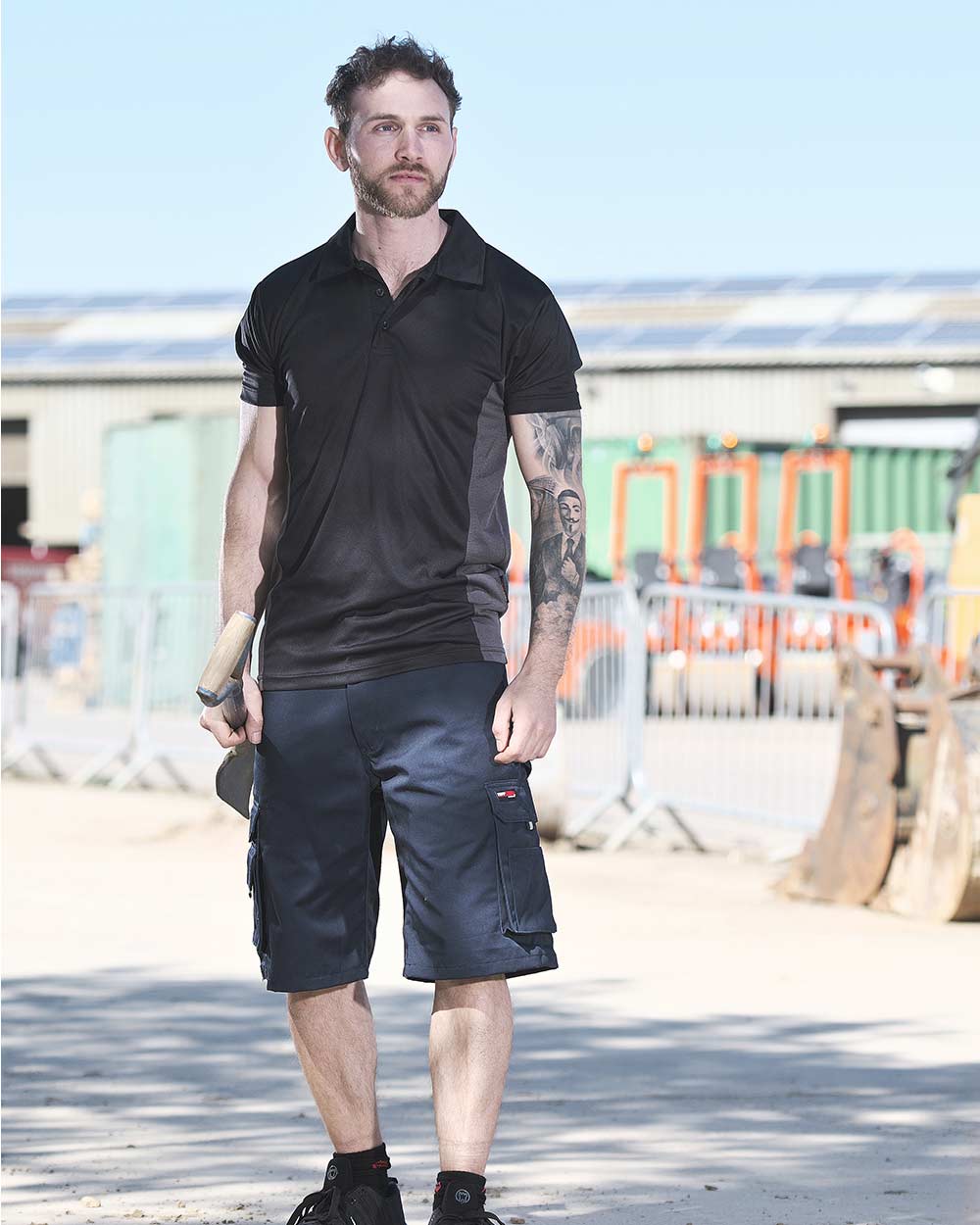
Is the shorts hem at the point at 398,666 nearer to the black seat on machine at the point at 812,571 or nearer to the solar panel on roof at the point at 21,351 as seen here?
the black seat on machine at the point at 812,571

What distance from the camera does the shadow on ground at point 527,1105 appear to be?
453cm

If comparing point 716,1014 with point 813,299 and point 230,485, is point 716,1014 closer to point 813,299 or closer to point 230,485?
point 230,485

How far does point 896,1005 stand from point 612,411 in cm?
3008

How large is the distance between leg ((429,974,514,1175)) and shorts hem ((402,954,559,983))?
0.03 m

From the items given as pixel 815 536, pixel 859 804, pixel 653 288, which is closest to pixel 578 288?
pixel 653 288

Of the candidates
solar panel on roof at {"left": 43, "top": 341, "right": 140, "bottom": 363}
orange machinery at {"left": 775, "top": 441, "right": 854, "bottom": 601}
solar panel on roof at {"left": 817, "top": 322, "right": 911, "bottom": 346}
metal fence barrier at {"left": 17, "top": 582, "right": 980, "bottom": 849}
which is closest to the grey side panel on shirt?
metal fence barrier at {"left": 17, "top": 582, "right": 980, "bottom": 849}

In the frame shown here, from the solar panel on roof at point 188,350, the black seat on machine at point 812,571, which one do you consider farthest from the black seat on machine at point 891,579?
the solar panel on roof at point 188,350

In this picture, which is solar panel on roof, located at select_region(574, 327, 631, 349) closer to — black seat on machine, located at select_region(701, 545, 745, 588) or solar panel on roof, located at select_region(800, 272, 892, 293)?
solar panel on roof, located at select_region(800, 272, 892, 293)

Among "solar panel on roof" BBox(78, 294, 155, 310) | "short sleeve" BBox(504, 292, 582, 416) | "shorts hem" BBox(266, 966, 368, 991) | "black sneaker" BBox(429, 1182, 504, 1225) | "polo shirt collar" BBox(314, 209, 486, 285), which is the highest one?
"solar panel on roof" BBox(78, 294, 155, 310)

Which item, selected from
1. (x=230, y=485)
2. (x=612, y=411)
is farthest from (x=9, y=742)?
(x=612, y=411)

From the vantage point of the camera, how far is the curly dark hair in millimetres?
3666

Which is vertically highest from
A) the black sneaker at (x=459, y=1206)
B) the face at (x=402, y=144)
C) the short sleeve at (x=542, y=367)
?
the face at (x=402, y=144)

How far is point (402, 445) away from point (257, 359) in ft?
1.08

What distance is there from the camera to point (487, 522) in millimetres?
3656
